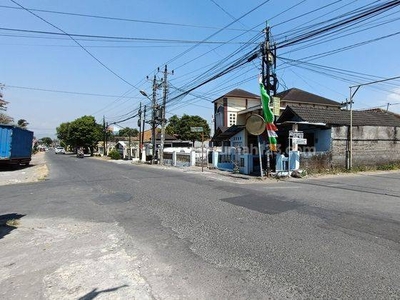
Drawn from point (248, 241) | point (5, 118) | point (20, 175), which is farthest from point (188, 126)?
point (248, 241)

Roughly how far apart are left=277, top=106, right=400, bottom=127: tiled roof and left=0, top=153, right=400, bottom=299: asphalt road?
31.6 feet

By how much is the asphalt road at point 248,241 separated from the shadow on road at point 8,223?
244mm

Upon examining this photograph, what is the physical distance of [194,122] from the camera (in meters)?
70.7

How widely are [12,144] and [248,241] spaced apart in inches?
918

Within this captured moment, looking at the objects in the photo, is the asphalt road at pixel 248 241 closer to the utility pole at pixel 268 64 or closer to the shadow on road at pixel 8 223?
the shadow on road at pixel 8 223

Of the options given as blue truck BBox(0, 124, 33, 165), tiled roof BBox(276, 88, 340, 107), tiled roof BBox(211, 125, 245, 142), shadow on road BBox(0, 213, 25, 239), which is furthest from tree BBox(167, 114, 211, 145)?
shadow on road BBox(0, 213, 25, 239)

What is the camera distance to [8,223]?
7.21 m

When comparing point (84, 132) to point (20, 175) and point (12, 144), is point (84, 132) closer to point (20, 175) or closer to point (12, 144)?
point (12, 144)

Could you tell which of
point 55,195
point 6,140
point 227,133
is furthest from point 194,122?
point 55,195

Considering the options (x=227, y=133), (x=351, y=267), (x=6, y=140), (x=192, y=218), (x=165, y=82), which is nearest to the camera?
(x=351, y=267)

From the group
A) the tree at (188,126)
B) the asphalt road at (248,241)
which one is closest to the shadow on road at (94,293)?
the asphalt road at (248,241)

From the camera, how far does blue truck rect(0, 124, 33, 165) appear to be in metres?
22.8

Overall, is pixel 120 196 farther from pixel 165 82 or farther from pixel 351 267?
pixel 165 82

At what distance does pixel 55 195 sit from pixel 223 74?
11.0 meters
